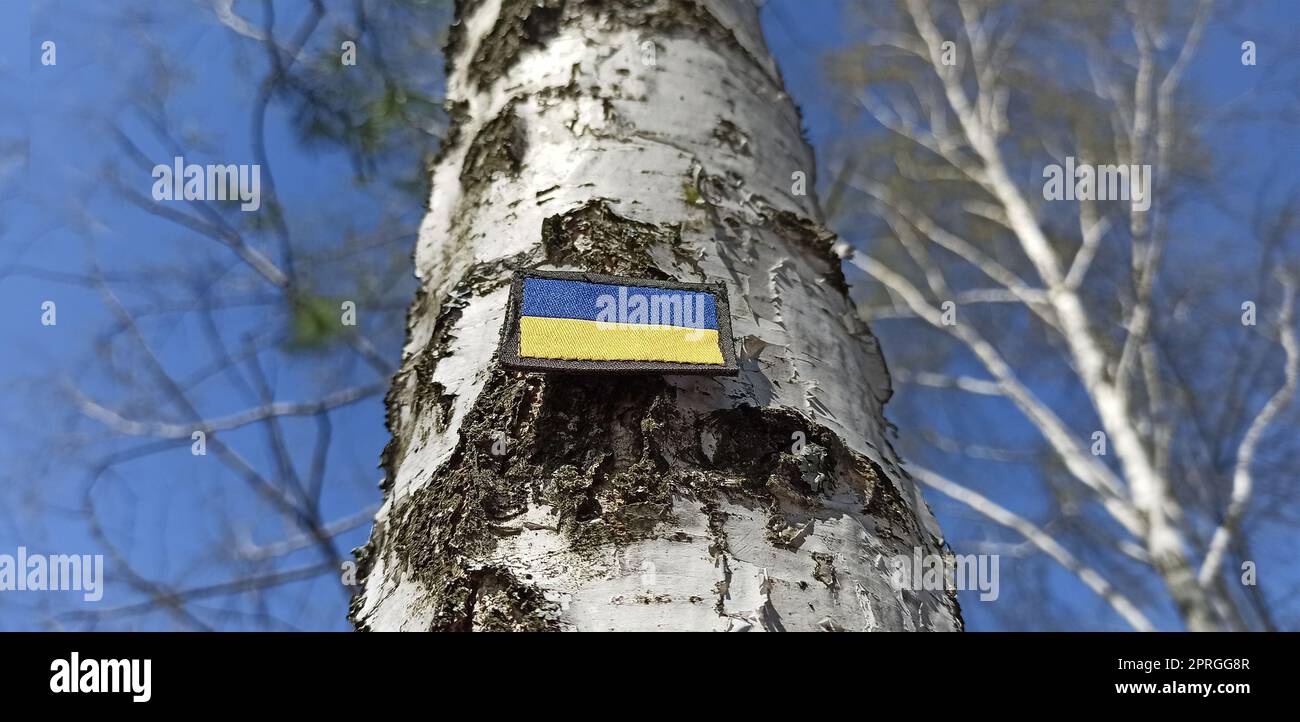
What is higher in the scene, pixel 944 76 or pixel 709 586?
pixel 944 76

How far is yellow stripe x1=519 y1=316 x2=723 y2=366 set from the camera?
71 cm

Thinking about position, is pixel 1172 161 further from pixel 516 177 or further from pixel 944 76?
pixel 516 177

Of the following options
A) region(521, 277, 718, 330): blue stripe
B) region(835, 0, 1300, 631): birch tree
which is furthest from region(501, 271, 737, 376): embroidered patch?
region(835, 0, 1300, 631): birch tree

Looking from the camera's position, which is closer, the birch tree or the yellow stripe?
the yellow stripe

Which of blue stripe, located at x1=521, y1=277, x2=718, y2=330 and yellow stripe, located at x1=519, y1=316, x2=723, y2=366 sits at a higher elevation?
blue stripe, located at x1=521, y1=277, x2=718, y2=330

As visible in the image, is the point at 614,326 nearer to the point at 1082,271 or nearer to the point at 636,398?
the point at 636,398

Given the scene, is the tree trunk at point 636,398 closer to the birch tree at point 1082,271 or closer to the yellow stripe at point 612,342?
the yellow stripe at point 612,342

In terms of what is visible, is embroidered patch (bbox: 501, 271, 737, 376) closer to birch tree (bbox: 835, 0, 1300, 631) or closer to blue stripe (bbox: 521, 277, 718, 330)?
blue stripe (bbox: 521, 277, 718, 330)

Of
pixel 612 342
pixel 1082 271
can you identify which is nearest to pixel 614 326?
Answer: pixel 612 342

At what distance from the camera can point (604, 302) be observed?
75cm

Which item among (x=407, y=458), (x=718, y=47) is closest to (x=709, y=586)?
(x=407, y=458)

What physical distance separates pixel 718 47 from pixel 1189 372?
21.2 feet

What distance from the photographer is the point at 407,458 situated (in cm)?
84

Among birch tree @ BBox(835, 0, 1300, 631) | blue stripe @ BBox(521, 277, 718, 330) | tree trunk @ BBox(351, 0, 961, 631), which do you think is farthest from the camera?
birch tree @ BBox(835, 0, 1300, 631)
